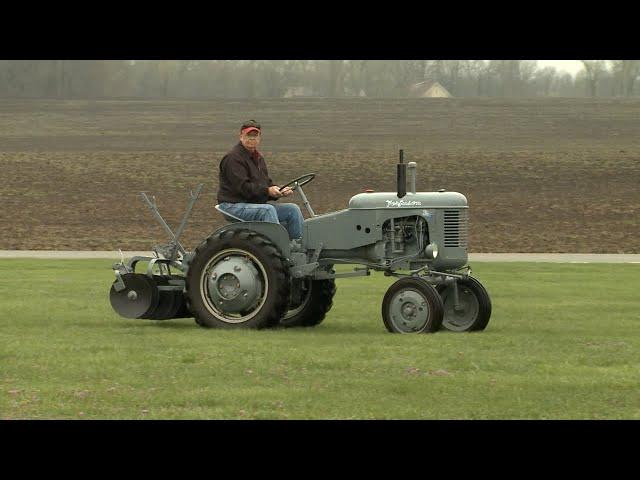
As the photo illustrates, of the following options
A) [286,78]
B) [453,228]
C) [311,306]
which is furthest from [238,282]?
[286,78]

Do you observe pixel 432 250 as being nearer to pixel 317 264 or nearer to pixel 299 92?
pixel 317 264

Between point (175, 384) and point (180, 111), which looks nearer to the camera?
point (175, 384)

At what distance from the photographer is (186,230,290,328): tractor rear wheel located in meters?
13.9

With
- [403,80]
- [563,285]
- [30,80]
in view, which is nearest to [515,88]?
[403,80]

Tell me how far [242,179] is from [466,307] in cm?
265

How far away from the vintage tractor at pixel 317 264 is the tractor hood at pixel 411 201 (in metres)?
0.01

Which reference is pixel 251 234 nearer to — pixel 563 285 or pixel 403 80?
pixel 563 285

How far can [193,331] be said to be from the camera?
13852 mm

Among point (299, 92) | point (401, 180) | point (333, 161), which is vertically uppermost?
point (299, 92)

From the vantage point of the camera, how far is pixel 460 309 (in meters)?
14.3

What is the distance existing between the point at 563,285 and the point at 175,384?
40.5 feet

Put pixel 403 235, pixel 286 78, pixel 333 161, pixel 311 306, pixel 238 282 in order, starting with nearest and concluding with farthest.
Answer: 1. pixel 238 282
2. pixel 403 235
3. pixel 311 306
4. pixel 333 161
5. pixel 286 78

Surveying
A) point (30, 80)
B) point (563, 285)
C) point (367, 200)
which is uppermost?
point (30, 80)

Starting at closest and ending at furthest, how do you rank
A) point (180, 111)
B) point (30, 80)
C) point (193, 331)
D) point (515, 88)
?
1. point (193, 331)
2. point (180, 111)
3. point (30, 80)
4. point (515, 88)
